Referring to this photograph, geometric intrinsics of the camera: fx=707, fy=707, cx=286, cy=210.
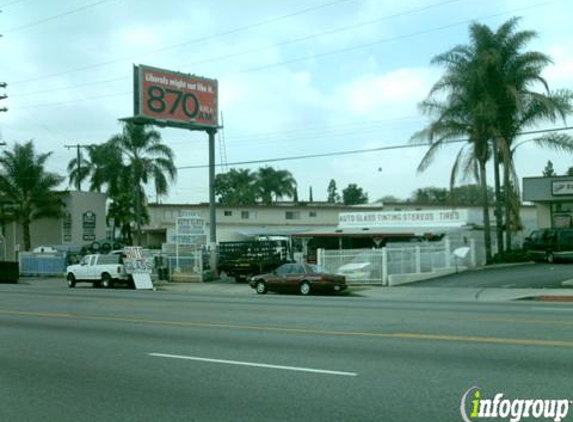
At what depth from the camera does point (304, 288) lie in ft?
91.1

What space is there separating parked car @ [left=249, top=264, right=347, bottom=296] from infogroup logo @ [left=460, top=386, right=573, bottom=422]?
19.6 meters

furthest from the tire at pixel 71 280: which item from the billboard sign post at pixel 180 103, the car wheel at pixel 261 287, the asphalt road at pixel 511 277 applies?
the asphalt road at pixel 511 277

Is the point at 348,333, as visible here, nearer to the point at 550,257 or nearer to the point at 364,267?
the point at 364,267

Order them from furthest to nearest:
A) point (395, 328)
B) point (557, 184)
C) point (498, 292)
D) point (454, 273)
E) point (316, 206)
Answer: point (316, 206), point (557, 184), point (454, 273), point (498, 292), point (395, 328)

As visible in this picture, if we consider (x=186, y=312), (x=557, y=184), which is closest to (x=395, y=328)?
(x=186, y=312)

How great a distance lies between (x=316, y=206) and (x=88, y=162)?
70.0 ft

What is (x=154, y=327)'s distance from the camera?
1515 cm

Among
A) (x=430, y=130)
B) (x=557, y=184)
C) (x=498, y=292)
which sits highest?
(x=430, y=130)

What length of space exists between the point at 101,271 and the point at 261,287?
1028 centimetres

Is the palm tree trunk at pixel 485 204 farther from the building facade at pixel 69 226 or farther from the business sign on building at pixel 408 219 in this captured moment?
the building facade at pixel 69 226

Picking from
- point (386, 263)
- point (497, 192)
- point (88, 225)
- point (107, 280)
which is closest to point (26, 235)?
point (88, 225)

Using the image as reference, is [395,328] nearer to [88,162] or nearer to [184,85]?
[184,85]

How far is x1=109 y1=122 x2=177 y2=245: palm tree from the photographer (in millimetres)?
52500

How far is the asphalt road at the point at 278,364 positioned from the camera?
7668 mm
